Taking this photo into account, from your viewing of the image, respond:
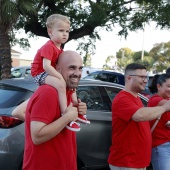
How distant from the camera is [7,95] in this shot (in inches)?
163

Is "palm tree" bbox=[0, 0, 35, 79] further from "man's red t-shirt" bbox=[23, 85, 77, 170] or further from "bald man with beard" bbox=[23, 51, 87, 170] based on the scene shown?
"man's red t-shirt" bbox=[23, 85, 77, 170]

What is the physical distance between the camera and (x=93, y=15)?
11.9 meters

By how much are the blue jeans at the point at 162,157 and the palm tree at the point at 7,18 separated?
24.1 ft

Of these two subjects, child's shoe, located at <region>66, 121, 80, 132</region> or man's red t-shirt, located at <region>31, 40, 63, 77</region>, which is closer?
child's shoe, located at <region>66, 121, 80, 132</region>

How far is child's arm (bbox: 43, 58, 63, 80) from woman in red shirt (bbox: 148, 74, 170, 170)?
4.15ft

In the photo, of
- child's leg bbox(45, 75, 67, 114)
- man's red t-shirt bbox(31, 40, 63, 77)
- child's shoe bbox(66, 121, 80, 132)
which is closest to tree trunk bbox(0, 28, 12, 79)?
man's red t-shirt bbox(31, 40, 63, 77)

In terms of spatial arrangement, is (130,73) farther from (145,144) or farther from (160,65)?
(160,65)

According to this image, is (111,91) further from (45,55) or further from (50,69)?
(50,69)

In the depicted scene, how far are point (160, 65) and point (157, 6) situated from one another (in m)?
52.8

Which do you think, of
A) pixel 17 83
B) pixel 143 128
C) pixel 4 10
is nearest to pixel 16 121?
pixel 17 83

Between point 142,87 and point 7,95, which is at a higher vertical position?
point 142,87

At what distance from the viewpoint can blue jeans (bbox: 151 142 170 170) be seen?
332 centimetres

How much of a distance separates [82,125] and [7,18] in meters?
6.66

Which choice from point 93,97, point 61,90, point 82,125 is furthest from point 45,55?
point 93,97
